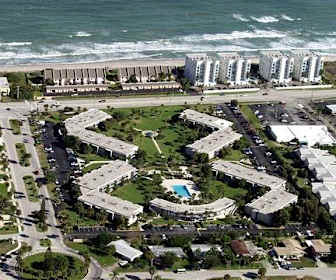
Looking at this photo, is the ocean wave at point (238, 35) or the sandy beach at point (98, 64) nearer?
the sandy beach at point (98, 64)

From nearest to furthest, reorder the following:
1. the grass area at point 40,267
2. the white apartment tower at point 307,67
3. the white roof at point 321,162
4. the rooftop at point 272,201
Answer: the grass area at point 40,267 → the rooftop at point 272,201 → the white roof at point 321,162 → the white apartment tower at point 307,67

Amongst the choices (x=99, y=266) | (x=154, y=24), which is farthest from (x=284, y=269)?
(x=154, y=24)

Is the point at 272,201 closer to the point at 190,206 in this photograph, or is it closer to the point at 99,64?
the point at 190,206

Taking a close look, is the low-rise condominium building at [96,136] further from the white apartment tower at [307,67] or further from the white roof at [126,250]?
the white apartment tower at [307,67]

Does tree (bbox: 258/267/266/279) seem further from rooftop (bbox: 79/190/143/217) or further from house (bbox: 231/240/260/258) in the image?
rooftop (bbox: 79/190/143/217)

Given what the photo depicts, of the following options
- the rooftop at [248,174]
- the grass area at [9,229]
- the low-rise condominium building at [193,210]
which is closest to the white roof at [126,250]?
the low-rise condominium building at [193,210]

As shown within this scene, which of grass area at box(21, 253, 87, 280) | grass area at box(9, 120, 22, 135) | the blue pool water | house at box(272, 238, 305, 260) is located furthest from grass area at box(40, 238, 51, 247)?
grass area at box(9, 120, 22, 135)

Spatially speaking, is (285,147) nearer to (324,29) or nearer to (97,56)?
(97,56)
